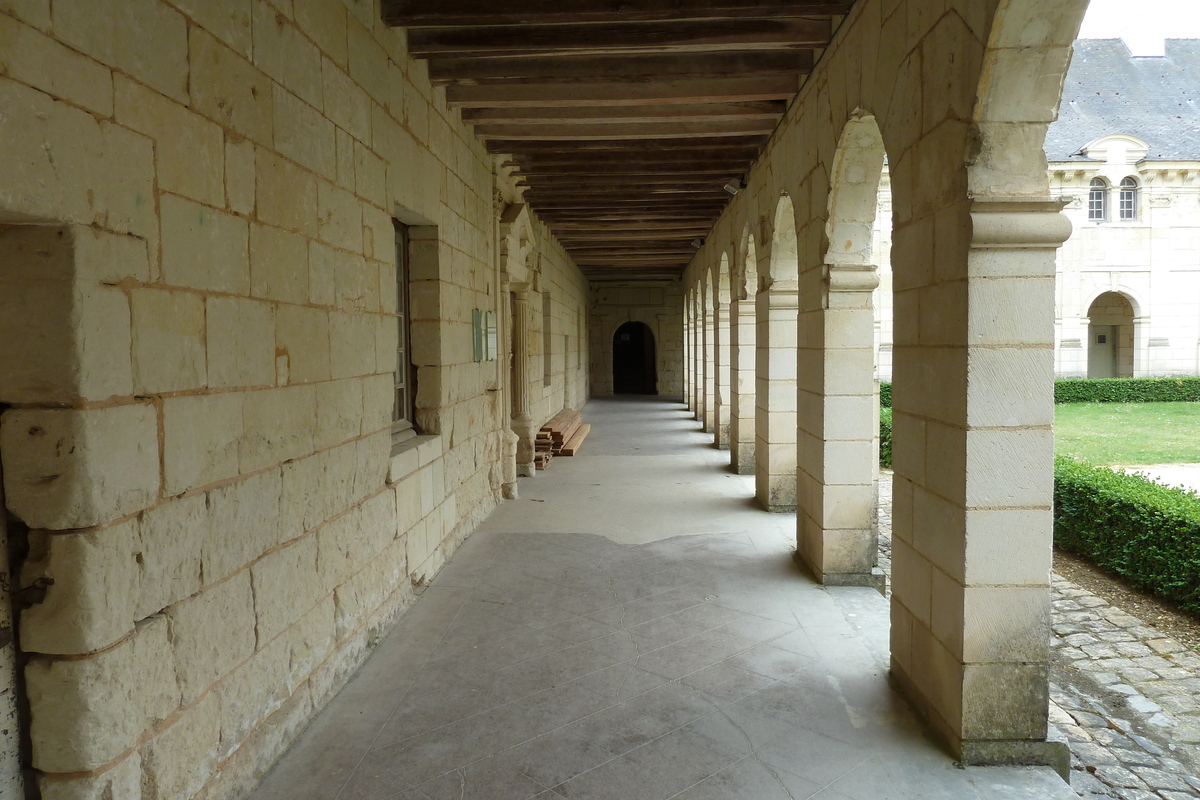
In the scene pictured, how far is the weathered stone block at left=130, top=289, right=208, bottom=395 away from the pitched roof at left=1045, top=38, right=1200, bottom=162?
20.4 meters

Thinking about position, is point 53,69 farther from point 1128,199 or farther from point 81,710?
point 1128,199

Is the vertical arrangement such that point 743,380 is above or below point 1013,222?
below

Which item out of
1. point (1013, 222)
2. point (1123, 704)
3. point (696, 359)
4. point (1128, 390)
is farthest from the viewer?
point (1128, 390)

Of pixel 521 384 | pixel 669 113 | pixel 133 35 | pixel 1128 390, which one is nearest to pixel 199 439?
pixel 133 35

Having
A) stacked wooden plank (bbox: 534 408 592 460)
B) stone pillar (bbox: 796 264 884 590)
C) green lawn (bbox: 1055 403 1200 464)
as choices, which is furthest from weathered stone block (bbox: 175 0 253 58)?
green lawn (bbox: 1055 403 1200 464)

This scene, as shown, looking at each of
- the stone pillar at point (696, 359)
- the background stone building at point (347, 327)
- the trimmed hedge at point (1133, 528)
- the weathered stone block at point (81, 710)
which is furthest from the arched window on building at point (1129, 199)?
the weathered stone block at point (81, 710)

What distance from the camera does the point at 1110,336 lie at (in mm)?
22562

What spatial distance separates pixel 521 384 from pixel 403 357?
13.1 ft

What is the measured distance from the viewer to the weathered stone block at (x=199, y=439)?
208 cm

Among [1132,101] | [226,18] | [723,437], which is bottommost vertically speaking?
[723,437]

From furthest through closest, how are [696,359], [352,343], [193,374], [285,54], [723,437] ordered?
[696,359], [723,437], [352,343], [285,54], [193,374]

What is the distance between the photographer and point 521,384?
28.4 feet

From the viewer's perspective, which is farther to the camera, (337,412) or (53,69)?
(337,412)

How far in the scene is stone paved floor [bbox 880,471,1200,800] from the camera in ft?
8.35
